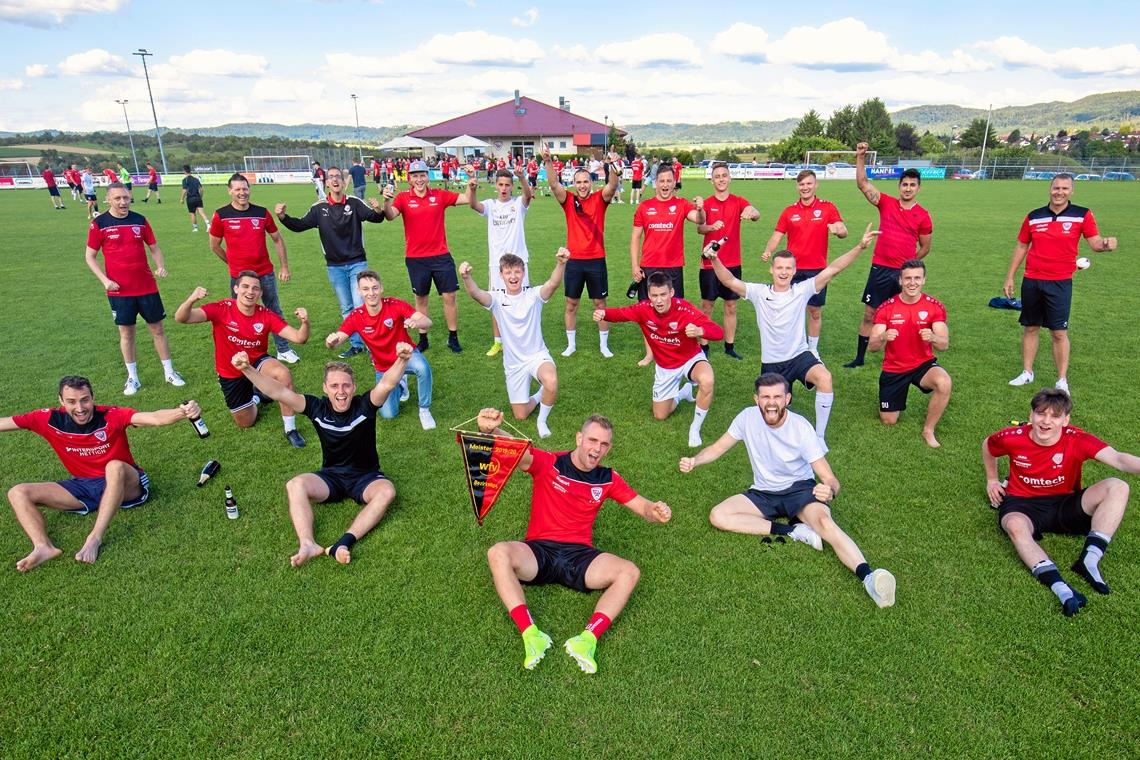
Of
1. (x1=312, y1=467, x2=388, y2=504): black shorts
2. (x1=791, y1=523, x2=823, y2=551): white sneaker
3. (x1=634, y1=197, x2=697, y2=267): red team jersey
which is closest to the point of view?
(x1=791, y1=523, x2=823, y2=551): white sneaker

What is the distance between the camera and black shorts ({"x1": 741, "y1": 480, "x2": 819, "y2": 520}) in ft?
17.0

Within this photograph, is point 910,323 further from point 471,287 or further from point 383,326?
point 383,326

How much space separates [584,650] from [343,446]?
2.89 meters

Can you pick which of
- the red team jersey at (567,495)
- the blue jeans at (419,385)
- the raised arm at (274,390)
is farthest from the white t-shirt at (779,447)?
the raised arm at (274,390)

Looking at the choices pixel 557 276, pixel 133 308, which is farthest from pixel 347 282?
A: pixel 557 276

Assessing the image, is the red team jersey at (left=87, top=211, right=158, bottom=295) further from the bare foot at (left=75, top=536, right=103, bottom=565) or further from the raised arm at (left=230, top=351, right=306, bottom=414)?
the bare foot at (left=75, top=536, right=103, bottom=565)

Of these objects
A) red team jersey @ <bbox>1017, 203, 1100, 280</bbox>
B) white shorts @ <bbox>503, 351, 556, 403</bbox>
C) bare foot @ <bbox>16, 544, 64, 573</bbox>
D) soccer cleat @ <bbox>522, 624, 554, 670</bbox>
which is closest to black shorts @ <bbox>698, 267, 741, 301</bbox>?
white shorts @ <bbox>503, 351, 556, 403</bbox>

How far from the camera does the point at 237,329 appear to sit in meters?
6.97

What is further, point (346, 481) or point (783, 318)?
point (783, 318)

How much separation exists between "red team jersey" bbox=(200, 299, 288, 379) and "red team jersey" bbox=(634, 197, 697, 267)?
15.9ft

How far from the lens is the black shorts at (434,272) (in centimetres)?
944

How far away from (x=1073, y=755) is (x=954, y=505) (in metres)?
2.50

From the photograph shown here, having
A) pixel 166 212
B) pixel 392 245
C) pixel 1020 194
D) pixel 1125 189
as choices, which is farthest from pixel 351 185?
pixel 1125 189

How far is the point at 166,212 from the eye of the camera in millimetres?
28359
